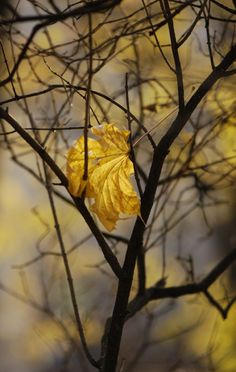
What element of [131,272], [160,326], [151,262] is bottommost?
[160,326]

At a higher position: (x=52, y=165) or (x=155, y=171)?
(x=52, y=165)

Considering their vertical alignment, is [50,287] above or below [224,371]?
above

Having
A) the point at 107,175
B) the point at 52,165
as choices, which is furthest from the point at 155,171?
the point at 52,165

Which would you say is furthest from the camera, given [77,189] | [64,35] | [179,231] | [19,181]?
[19,181]

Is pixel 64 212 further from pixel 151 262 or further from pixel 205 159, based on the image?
pixel 205 159

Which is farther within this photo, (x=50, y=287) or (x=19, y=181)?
(x=19, y=181)

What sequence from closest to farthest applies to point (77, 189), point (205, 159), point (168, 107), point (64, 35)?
point (77, 189), point (168, 107), point (205, 159), point (64, 35)

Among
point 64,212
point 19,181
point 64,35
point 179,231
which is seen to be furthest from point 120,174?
point 19,181

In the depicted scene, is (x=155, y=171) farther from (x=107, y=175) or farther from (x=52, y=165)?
(x=52, y=165)
